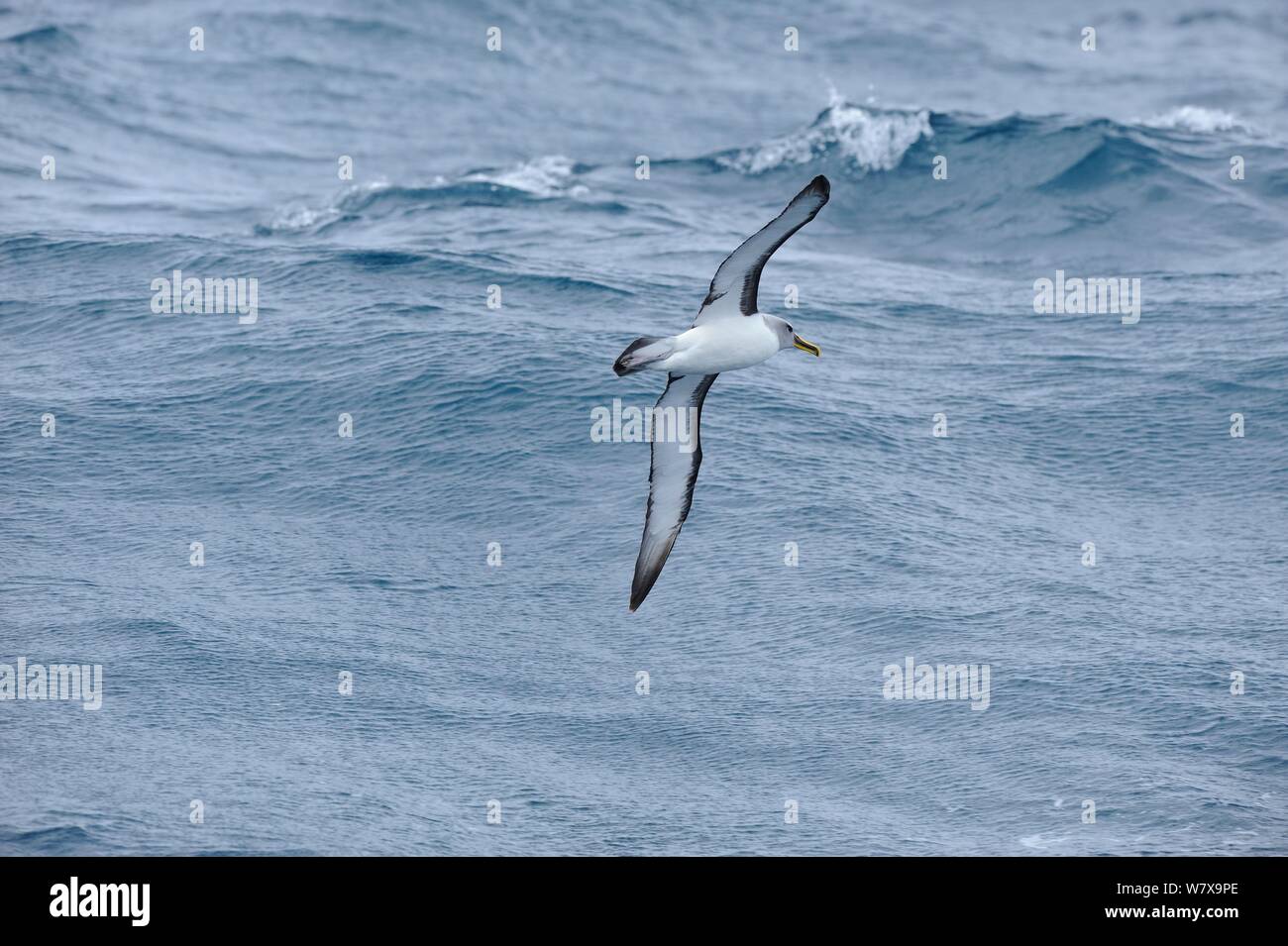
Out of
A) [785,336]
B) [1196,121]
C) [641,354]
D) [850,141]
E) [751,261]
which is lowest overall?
[641,354]

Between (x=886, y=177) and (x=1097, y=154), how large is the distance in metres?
4.59

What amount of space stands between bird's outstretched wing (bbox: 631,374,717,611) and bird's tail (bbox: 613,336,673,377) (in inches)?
76.1

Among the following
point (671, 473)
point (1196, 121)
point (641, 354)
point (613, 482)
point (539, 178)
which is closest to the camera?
point (641, 354)

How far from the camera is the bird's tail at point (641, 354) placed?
18219 mm

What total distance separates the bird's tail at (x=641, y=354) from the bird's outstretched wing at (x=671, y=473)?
193 cm

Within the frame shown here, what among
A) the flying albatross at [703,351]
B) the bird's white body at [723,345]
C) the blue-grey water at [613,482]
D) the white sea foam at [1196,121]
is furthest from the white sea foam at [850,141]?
the bird's white body at [723,345]

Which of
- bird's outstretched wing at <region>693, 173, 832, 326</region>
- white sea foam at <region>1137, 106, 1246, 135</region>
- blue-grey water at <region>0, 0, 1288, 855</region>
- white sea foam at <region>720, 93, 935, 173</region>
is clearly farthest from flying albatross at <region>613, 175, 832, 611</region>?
white sea foam at <region>1137, 106, 1246, 135</region>

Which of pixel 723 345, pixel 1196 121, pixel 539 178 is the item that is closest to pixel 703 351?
pixel 723 345

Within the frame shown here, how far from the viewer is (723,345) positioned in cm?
1952

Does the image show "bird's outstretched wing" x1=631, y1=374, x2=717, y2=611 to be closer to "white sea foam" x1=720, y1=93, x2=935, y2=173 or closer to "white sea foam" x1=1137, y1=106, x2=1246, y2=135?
"white sea foam" x1=720, y1=93, x2=935, y2=173

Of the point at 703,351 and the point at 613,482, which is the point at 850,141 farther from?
the point at 703,351

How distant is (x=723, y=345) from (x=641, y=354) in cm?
124

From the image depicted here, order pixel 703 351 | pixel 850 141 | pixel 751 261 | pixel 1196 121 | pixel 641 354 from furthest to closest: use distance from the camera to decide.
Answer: pixel 1196 121 < pixel 850 141 < pixel 703 351 < pixel 751 261 < pixel 641 354
